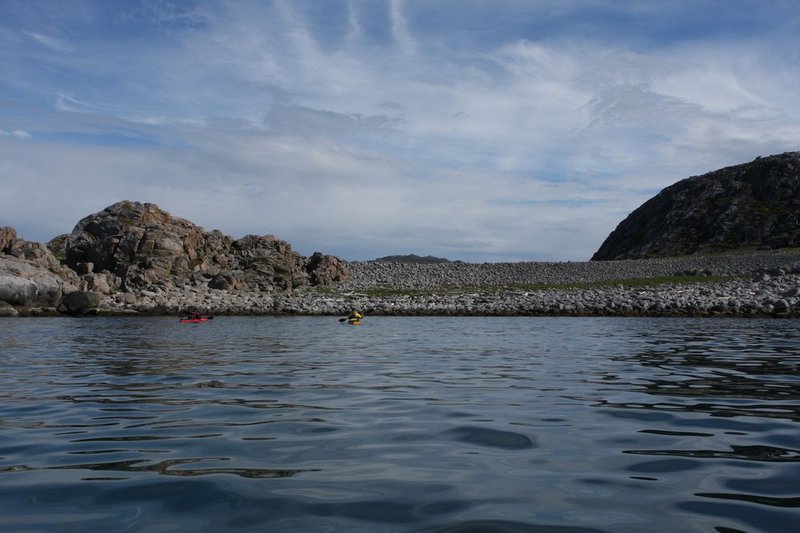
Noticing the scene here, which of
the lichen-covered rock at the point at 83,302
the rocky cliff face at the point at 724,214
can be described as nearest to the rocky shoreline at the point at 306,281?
the lichen-covered rock at the point at 83,302

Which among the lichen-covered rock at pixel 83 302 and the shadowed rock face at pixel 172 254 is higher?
the shadowed rock face at pixel 172 254

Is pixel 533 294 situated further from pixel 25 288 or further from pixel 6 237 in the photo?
pixel 6 237

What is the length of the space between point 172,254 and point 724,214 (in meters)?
80.7

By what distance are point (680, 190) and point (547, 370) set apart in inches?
4386

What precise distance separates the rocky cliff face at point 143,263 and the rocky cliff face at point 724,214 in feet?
195

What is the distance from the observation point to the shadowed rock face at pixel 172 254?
47281 millimetres

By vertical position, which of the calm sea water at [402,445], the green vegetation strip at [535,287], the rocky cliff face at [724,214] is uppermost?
the rocky cliff face at [724,214]

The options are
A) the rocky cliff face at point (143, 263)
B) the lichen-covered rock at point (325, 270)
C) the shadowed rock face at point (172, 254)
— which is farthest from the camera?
the lichen-covered rock at point (325, 270)

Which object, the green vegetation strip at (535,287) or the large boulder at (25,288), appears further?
the green vegetation strip at (535,287)

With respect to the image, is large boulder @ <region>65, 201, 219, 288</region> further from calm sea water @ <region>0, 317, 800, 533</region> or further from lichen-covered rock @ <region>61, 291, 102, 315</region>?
calm sea water @ <region>0, 317, 800, 533</region>

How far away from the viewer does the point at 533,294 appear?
42781 mm

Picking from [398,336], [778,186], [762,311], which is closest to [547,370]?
[398,336]

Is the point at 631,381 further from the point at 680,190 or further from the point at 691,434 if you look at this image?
the point at 680,190

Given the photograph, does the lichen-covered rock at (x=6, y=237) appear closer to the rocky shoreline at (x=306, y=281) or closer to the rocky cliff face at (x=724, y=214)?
the rocky shoreline at (x=306, y=281)
